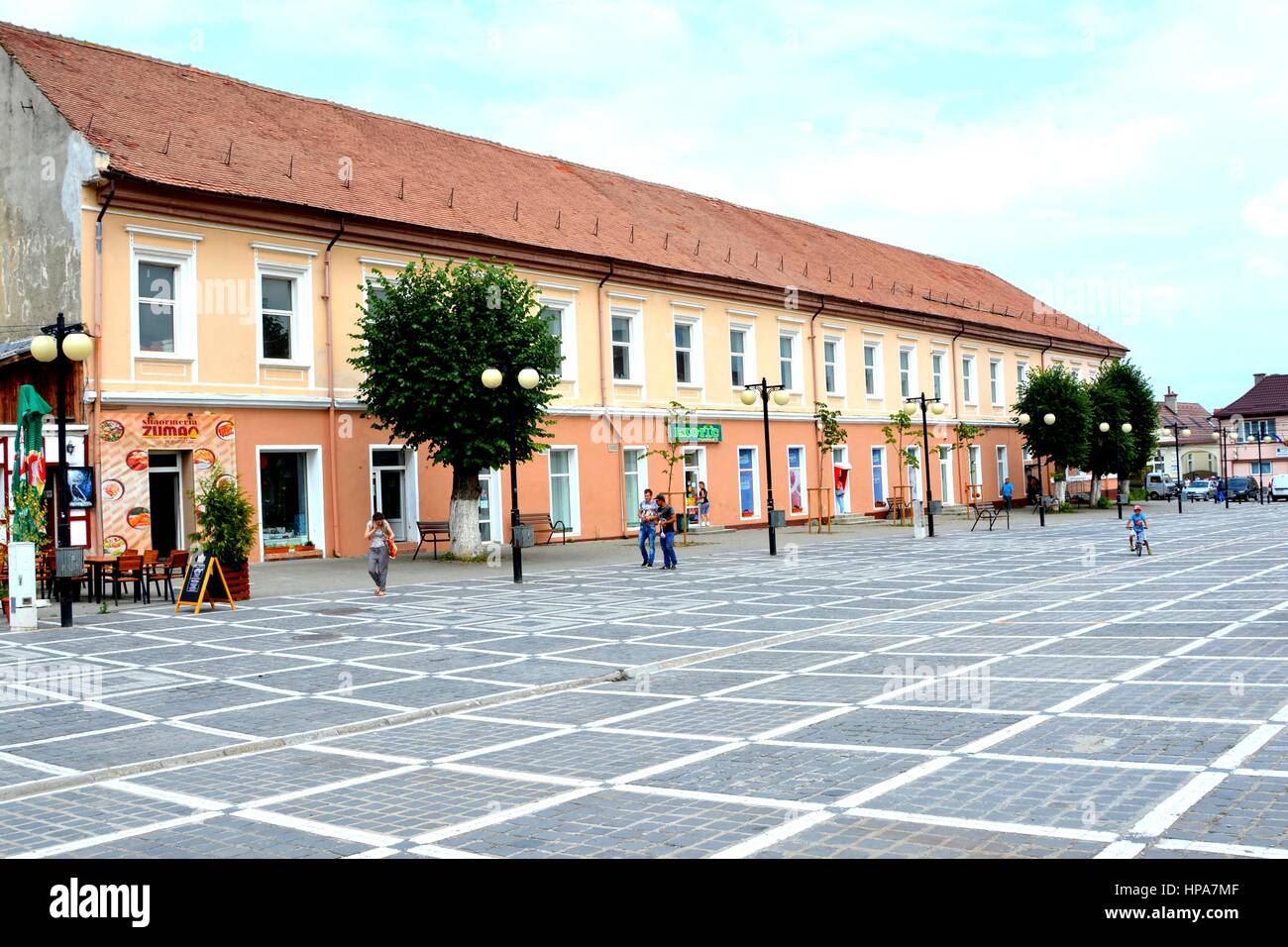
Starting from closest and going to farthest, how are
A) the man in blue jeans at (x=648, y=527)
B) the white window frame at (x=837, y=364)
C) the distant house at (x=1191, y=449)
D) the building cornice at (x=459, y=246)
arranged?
1. the building cornice at (x=459, y=246)
2. the man in blue jeans at (x=648, y=527)
3. the white window frame at (x=837, y=364)
4. the distant house at (x=1191, y=449)

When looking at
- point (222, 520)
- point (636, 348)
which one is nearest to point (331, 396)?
point (222, 520)

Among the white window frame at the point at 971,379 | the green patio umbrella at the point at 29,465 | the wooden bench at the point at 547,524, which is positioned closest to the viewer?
the green patio umbrella at the point at 29,465

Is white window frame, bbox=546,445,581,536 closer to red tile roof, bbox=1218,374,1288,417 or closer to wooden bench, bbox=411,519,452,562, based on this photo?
wooden bench, bbox=411,519,452,562

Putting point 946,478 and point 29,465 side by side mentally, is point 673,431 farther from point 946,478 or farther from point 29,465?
point 29,465

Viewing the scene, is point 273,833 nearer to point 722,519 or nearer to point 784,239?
point 722,519

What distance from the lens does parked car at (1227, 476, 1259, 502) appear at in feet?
228

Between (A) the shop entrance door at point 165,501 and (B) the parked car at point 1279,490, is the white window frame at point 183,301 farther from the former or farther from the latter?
(B) the parked car at point 1279,490

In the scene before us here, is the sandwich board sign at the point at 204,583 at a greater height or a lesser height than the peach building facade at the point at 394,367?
lesser

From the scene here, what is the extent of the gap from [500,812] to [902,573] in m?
17.2

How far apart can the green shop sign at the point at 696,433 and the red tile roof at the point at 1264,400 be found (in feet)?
243

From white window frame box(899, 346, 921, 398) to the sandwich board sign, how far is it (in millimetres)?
35702

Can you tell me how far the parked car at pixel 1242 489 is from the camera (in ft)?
228

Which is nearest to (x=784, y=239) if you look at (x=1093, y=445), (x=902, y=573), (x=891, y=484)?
(x=891, y=484)

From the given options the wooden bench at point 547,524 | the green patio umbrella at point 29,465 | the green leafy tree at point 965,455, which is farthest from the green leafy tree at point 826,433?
the green patio umbrella at point 29,465
